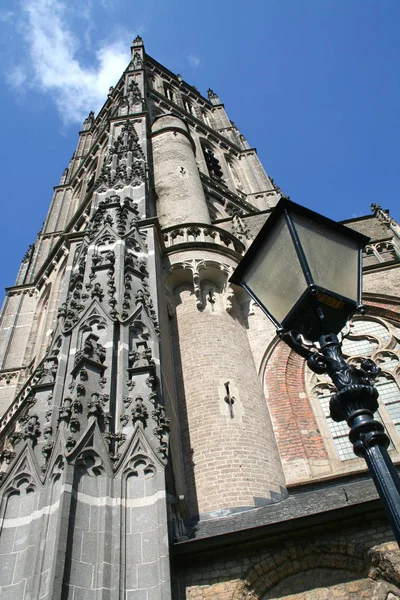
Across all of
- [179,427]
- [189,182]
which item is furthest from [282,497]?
[189,182]

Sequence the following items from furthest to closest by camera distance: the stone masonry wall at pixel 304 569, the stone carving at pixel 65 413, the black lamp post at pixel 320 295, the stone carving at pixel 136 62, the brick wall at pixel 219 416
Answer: the stone carving at pixel 136 62
the brick wall at pixel 219 416
the stone carving at pixel 65 413
the stone masonry wall at pixel 304 569
the black lamp post at pixel 320 295

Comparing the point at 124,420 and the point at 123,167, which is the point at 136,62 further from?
the point at 124,420

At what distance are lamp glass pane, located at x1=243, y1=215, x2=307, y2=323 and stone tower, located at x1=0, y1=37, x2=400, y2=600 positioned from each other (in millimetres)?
2530

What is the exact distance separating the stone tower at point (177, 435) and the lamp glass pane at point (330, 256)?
119 inches

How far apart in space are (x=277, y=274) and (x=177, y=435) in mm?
5197

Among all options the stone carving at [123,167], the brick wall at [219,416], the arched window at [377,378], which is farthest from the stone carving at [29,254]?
the arched window at [377,378]

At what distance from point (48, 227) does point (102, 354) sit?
66.6ft

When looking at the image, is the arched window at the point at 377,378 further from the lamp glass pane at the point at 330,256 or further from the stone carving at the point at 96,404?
the lamp glass pane at the point at 330,256

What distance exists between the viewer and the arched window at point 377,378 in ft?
33.8

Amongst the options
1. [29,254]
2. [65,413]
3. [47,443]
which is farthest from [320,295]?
[29,254]

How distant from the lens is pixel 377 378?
11.5 metres

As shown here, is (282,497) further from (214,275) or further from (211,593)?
(214,275)

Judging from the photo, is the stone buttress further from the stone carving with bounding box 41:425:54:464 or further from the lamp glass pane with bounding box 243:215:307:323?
the lamp glass pane with bounding box 243:215:307:323

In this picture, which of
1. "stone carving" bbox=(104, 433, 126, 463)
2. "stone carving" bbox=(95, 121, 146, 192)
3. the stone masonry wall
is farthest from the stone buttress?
"stone carving" bbox=(95, 121, 146, 192)
